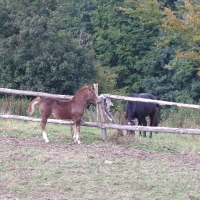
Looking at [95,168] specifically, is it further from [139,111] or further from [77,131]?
[139,111]

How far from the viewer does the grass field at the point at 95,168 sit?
636cm

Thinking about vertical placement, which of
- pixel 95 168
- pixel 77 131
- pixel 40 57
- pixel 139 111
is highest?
pixel 40 57

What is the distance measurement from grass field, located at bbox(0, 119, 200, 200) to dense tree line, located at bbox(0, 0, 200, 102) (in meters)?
8.66

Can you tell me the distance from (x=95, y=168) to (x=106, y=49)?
92.9 feet

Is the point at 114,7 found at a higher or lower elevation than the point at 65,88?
higher

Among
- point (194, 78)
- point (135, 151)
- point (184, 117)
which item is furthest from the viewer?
point (194, 78)

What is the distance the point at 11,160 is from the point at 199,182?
10.2 ft

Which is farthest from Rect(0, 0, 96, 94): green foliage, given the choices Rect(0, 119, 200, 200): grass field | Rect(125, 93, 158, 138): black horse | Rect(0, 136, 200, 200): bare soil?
Rect(0, 136, 200, 200): bare soil

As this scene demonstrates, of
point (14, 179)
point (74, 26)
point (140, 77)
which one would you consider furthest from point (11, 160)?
point (74, 26)

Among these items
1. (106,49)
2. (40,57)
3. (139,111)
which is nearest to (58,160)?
(139,111)

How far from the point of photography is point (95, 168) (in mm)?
7559

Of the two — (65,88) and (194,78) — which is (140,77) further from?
(65,88)

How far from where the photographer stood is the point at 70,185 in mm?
6652

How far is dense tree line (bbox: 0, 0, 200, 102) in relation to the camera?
19.8m
